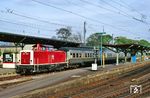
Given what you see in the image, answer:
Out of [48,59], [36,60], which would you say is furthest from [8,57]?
[36,60]

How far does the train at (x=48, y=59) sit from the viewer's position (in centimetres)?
3659

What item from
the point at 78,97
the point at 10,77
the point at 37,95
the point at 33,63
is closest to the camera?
the point at 78,97

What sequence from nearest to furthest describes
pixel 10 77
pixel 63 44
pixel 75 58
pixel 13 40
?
1. pixel 10 77
2. pixel 13 40
3. pixel 75 58
4. pixel 63 44

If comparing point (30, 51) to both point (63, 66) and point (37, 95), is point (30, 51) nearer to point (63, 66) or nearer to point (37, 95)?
point (63, 66)

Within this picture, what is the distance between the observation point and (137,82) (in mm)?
29891

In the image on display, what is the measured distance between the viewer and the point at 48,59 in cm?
3919

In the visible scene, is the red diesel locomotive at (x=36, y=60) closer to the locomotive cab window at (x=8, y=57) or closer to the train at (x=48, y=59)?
the train at (x=48, y=59)

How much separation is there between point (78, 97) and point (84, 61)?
3187cm

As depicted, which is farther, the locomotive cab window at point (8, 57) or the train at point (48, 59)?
the locomotive cab window at point (8, 57)

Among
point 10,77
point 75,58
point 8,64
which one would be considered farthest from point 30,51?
point 75,58

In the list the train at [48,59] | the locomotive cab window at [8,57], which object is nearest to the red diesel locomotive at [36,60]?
the train at [48,59]

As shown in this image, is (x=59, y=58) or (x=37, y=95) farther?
(x=59, y=58)

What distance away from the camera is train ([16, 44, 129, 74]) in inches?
1441

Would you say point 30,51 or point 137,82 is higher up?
point 30,51
